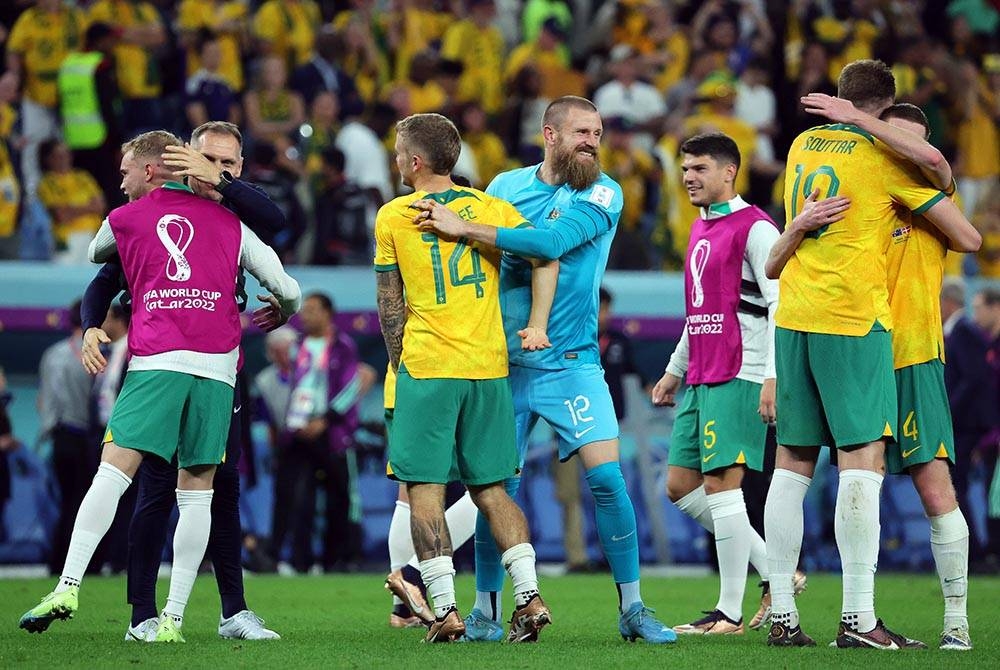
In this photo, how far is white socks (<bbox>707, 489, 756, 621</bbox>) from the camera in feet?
26.1

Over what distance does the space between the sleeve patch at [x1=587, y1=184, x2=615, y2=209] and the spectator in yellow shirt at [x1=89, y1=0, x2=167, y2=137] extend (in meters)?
9.11

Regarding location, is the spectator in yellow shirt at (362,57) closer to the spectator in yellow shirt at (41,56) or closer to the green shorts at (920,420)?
the spectator in yellow shirt at (41,56)

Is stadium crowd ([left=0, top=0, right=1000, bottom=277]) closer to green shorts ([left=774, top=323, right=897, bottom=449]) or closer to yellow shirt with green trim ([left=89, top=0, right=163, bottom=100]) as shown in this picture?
yellow shirt with green trim ([left=89, top=0, right=163, bottom=100])

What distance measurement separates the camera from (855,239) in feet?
22.3

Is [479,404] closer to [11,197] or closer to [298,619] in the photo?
[298,619]

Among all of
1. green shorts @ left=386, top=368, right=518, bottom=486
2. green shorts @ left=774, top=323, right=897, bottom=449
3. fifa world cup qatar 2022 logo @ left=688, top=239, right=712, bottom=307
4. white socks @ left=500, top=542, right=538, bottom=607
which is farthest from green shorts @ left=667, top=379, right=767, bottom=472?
white socks @ left=500, top=542, right=538, bottom=607

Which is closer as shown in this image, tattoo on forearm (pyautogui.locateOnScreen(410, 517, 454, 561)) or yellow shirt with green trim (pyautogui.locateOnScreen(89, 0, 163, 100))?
tattoo on forearm (pyautogui.locateOnScreen(410, 517, 454, 561))

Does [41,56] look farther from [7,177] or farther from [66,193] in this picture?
[7,177]

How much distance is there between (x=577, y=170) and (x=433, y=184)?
69 cm

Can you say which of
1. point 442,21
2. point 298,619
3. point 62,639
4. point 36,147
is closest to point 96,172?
point 36,147

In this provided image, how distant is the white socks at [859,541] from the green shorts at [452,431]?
1412 mm

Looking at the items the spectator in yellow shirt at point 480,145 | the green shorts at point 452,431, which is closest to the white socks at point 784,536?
the green shorts at point 452,431

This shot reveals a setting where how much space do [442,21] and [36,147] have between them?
505cm

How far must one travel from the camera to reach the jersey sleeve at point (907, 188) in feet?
22.2
